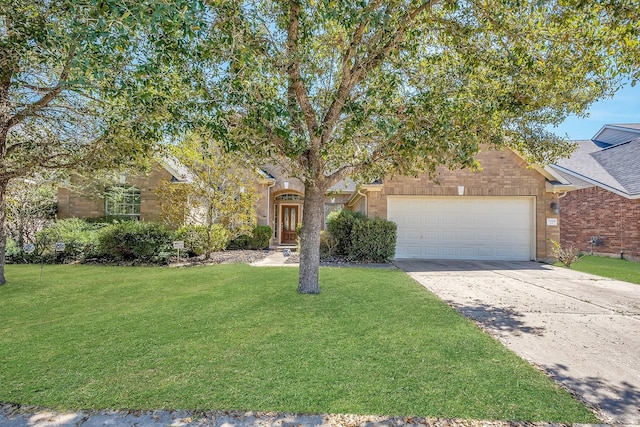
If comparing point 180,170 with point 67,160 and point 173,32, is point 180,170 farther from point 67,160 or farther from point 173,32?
point 173,32

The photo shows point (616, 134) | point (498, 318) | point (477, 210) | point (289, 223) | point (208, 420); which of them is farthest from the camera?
A: point (616, 134)

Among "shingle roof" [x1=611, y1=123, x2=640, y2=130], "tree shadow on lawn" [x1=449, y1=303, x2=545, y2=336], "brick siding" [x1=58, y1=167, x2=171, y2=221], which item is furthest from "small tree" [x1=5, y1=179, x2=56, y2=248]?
"shingle roof" [x1=611, y1=123, x2=640, y2=130]

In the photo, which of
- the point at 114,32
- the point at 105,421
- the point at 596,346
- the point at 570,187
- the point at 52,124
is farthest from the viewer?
the point at 570,187

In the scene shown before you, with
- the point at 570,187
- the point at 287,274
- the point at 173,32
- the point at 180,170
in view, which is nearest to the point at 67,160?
the point at 173,32

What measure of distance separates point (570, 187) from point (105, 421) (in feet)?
49.1

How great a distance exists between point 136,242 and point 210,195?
2.84 m

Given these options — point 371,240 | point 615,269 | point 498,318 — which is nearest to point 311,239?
point 498,318

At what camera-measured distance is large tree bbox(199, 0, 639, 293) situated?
16.4 ft

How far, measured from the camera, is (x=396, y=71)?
634cm

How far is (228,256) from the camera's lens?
13.2m

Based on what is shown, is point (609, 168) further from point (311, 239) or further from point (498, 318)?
point (311, 239)

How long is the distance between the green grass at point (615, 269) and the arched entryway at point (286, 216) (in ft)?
43.0

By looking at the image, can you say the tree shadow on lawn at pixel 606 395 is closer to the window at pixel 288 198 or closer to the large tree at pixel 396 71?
the large tree at pixel 396 71

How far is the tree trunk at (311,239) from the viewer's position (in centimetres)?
668
